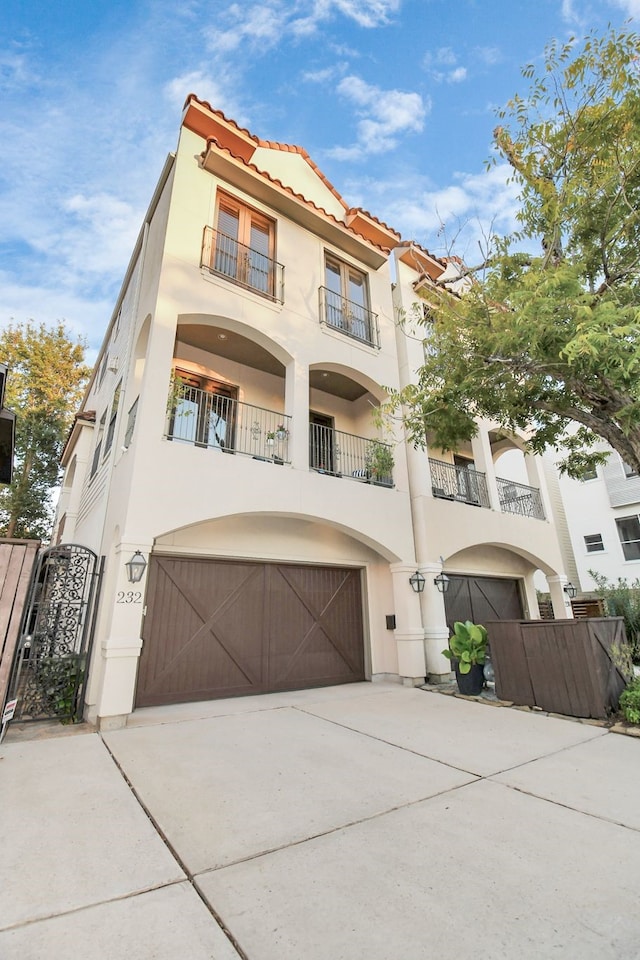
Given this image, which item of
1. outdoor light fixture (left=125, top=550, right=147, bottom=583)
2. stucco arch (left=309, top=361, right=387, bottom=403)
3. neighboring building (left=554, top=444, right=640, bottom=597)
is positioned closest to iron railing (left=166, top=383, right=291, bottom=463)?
stucco arch (left=309, top=361, right=387, bottom=403)

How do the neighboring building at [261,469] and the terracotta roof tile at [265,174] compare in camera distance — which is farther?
the terracotta roof tile at [265,174]

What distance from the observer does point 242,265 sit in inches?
331

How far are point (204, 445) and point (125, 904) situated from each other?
579 cm

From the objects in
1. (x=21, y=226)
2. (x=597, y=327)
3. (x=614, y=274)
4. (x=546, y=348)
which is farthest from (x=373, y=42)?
(x=21, y=226)

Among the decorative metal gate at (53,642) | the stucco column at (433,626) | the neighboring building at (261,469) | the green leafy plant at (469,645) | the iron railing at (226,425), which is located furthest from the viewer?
the stucco column at (433,626)

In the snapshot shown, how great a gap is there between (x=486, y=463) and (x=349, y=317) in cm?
514

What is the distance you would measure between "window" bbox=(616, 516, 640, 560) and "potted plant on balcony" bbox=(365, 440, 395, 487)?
13.5m

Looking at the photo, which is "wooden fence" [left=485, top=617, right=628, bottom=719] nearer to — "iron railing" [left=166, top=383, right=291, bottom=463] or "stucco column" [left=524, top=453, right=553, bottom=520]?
"iron railing" [left=166, top=383, right=291, bottom=463]

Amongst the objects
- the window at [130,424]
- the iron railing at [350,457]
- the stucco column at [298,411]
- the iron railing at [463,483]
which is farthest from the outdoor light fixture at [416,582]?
the window at [130,424]

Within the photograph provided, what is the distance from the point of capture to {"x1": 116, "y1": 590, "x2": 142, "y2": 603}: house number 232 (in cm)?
550

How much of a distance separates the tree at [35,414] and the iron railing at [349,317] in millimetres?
13855

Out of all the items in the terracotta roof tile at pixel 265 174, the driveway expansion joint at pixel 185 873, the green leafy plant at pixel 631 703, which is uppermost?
the terracotta roof tile at pixel 265 174

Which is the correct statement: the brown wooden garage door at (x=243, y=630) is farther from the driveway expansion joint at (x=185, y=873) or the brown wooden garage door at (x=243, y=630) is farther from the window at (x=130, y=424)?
the driveway expansion joint at (x=185, y=873)

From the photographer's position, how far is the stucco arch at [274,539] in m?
7.18
